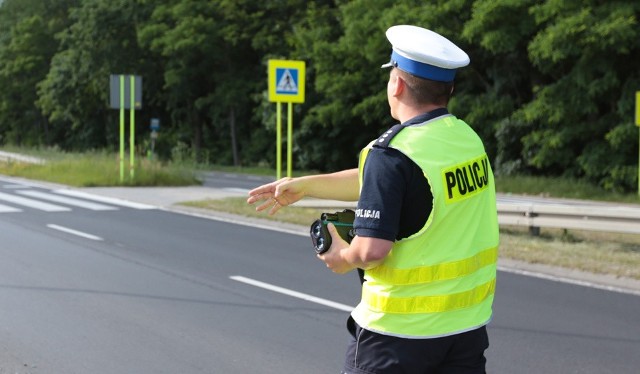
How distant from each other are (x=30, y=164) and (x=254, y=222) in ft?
59.1

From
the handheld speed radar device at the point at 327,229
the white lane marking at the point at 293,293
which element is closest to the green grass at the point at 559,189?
the white lane marking at the point at 293,293

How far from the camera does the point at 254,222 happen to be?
15.4 meters

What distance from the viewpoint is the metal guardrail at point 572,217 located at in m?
11.3

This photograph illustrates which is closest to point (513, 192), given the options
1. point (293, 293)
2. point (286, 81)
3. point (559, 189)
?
point (559, 189)

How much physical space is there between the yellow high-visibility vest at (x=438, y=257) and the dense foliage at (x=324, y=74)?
24367 mm

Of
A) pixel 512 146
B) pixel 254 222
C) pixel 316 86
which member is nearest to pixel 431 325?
pixel 254 222

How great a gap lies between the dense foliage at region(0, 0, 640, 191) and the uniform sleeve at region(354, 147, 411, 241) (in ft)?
80.6

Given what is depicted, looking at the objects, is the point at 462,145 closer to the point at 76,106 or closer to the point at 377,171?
the point at 377,171

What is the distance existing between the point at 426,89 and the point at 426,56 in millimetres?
117

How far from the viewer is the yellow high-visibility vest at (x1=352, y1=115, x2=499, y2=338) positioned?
250cm

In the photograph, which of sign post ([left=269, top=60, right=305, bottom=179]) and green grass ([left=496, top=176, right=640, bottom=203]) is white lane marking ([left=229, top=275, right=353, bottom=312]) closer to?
sign post ([left=269, top=60, right=305, bottom=179])

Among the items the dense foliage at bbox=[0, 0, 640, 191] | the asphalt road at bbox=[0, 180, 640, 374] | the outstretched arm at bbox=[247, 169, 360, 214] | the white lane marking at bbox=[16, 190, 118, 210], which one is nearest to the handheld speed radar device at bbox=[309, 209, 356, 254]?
the outstretched arm at bbox=[247, 169, 360, 214]

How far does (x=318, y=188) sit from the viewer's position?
116 inches

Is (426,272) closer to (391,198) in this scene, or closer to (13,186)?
(391,198)
